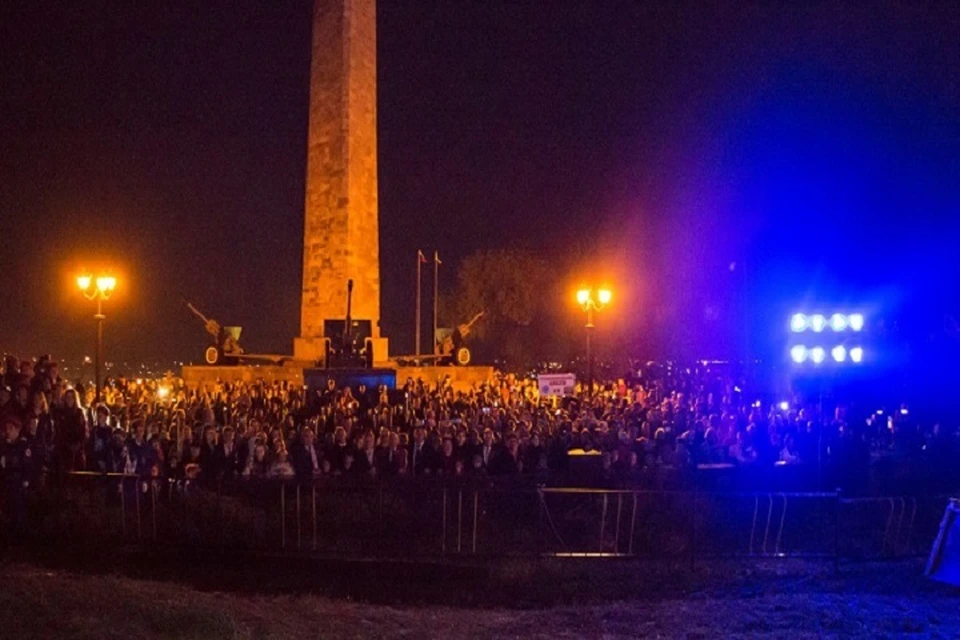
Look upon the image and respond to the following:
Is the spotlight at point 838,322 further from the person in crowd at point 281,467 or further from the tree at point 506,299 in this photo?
the tree at point 506,299

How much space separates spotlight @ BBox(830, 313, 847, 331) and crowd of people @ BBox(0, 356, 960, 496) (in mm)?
1643

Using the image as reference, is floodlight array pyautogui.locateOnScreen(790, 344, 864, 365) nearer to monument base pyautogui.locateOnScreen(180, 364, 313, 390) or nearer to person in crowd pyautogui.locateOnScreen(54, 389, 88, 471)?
person in crowd pyautogui.locateOnScreen(54, 389, 88, 471)

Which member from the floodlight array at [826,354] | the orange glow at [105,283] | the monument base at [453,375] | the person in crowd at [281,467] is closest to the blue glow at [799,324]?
the floodlight array at [826,354]

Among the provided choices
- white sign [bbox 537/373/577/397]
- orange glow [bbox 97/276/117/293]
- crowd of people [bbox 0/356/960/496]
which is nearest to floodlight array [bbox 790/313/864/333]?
crowd of people [bbox 0/356/960/496]

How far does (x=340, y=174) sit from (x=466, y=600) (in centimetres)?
1974

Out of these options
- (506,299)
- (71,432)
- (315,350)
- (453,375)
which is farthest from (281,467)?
(506,299)

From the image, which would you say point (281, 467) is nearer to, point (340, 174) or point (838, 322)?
point (838, 322)

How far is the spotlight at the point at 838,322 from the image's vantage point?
16547 millimetres

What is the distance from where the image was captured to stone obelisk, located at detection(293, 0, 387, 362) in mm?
26500

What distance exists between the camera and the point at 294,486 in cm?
1082

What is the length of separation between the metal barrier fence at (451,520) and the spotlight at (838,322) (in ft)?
16.9

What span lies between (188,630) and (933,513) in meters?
10.1

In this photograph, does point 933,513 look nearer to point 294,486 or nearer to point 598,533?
point 598,533

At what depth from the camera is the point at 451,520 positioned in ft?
38.3
